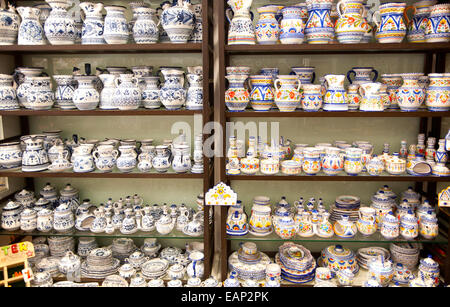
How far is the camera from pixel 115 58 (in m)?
2.31

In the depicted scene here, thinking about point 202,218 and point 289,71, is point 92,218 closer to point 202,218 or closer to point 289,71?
point 202,218

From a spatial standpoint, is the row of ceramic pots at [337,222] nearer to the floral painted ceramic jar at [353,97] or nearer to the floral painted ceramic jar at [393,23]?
the floral painted ceramic jar at [353,97]

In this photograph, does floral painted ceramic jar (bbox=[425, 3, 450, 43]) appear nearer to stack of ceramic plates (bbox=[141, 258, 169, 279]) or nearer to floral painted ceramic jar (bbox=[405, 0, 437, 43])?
floral painted ceramic jar (bbox=[405, 0, 437, 43])

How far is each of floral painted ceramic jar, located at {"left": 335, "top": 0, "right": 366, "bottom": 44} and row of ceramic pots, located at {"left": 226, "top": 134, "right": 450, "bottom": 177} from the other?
0.59 metres

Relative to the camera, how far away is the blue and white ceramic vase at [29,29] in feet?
6.46

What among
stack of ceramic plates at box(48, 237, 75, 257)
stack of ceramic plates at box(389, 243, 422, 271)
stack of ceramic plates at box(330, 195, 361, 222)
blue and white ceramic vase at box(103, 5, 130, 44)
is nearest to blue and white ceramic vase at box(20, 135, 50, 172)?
stack of ceramic plates at box(48, 237, 75, 257)

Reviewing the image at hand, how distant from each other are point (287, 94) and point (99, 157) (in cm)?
112

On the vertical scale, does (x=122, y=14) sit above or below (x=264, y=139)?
above

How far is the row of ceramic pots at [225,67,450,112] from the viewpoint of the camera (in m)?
1.91

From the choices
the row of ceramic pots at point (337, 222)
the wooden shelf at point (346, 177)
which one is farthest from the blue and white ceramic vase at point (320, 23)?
the row of ceramic pots at point (337, 222)

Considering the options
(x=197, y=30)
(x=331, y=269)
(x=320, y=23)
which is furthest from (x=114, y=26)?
(x=331, y=269)

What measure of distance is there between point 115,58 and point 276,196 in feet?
4.53

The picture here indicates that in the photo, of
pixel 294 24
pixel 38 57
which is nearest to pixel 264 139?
pixel 294 24

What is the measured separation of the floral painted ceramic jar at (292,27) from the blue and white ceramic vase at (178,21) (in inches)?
19.3
